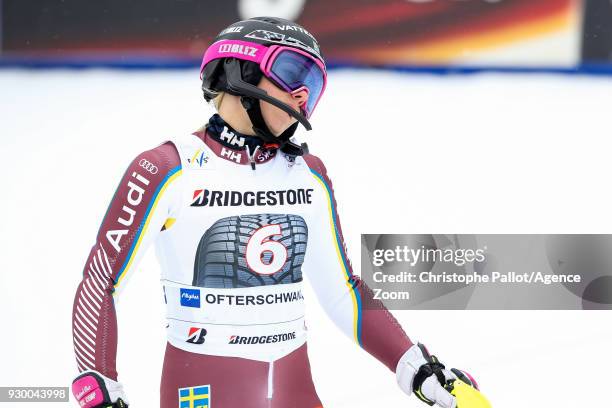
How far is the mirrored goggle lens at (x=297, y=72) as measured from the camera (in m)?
1.87

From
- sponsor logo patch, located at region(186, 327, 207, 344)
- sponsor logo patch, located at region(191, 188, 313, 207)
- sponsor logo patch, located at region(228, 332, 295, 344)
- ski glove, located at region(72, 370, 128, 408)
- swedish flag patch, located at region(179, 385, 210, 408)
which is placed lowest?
ski glove, located at region(72, 370, 128, 408)

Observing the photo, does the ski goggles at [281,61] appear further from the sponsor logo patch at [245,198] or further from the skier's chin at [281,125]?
the sponsor logo patch at [245,198]

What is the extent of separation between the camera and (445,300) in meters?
3.12

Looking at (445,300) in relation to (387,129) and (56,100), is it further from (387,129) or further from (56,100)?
(56,100)

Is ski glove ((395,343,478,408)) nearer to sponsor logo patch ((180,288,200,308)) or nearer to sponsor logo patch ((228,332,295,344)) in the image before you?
sponsor logo patch ((228,332,295,344))

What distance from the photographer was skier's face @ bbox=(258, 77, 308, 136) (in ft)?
6.21

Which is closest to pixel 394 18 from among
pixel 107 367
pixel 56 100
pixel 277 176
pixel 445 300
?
pixel 445 300

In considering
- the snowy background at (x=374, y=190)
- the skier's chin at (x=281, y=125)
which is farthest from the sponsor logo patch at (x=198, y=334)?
the snowy background at (x=374, y=190)
